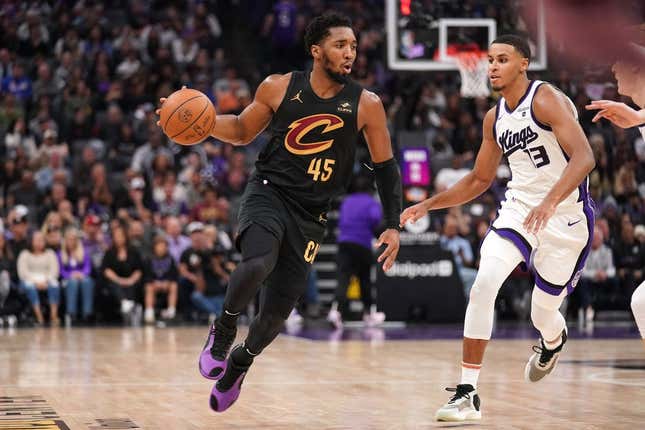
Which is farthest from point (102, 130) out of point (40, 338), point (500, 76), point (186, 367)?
point (500, 76)

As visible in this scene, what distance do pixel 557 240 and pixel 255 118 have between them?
196 centimetres

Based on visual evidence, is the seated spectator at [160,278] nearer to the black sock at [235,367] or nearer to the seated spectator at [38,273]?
the seated spectator at [38,273]

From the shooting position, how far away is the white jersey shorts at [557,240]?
687 centimetres

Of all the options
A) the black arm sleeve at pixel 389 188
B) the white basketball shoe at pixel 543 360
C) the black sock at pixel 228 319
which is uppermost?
the black arm sleeve at pixel 389 188

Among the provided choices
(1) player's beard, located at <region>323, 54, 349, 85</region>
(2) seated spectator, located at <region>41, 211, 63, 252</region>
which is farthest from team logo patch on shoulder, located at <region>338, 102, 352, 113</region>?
(2) seated spectator, located at <region>41, 211, 63, 252</region>

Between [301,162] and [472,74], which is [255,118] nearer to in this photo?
[301,162]

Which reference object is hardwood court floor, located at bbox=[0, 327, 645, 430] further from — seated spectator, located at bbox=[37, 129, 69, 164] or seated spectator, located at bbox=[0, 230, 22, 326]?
seated spectator, located at bbox=[37, 129, 69, 164]

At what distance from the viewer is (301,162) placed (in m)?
6.45

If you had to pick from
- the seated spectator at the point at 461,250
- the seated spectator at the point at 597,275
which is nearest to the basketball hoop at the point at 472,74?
the seated spectator at the point at 461,250

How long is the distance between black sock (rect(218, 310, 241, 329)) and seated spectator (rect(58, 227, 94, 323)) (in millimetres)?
10877

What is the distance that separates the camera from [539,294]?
7.09 metres

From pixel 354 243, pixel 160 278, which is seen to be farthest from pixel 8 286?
pixel 354 243

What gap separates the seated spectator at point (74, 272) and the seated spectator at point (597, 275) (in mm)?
7324

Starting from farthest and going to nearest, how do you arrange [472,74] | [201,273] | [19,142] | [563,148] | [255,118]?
[19,142]
[201,273]
[472,74]
[563,148]
[255,118]
